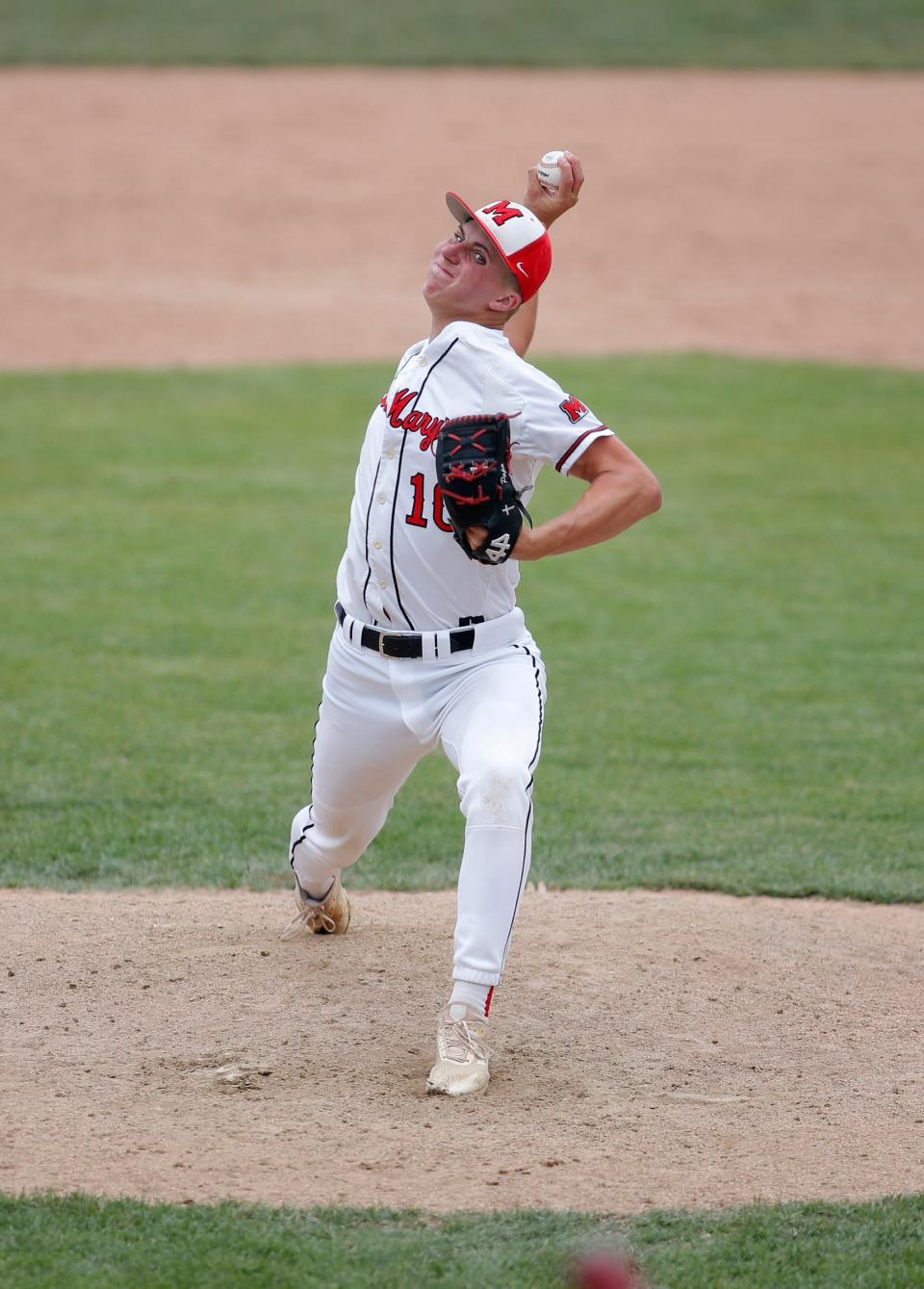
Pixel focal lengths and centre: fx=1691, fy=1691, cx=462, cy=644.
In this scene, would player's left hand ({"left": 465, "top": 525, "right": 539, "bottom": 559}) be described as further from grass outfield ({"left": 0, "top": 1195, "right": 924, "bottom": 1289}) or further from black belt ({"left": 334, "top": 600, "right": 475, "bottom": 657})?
grass outfield ({"left": 0, "top": 1195, "right": 924, "bottom": 1289})

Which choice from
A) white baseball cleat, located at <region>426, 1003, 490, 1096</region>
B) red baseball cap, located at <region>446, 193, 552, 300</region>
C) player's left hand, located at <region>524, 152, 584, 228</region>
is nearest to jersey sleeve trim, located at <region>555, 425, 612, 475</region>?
red baseball cap, located at <region>446, 193, 552, 300</region>

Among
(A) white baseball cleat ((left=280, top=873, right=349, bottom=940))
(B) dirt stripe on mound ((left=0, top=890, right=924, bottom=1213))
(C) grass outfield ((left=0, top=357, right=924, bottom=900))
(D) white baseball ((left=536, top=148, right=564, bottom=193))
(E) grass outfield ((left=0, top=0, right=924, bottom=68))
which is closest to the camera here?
(B) dirt stripe on mound ((left=0, top=890, right=924, bottom=1213))

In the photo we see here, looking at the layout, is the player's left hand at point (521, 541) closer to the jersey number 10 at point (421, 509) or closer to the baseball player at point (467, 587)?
the baseball player at point (467, 587)

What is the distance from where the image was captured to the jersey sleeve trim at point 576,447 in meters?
4.20

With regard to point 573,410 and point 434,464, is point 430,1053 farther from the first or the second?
point 573,410

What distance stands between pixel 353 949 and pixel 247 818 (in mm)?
1470

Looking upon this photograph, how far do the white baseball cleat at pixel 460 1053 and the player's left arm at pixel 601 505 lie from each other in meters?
1.15

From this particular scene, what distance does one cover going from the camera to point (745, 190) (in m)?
23.1

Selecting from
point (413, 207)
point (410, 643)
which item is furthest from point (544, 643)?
point (413, 207)

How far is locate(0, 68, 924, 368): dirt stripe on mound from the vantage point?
17297 mm

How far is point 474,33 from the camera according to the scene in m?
30.6

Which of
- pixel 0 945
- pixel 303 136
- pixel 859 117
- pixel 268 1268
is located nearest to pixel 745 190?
pixel 859 117

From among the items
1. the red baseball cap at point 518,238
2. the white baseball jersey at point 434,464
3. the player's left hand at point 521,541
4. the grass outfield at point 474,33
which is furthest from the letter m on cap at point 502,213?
the grass outfield at point 474,33

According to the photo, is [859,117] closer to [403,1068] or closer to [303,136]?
[303,136]
